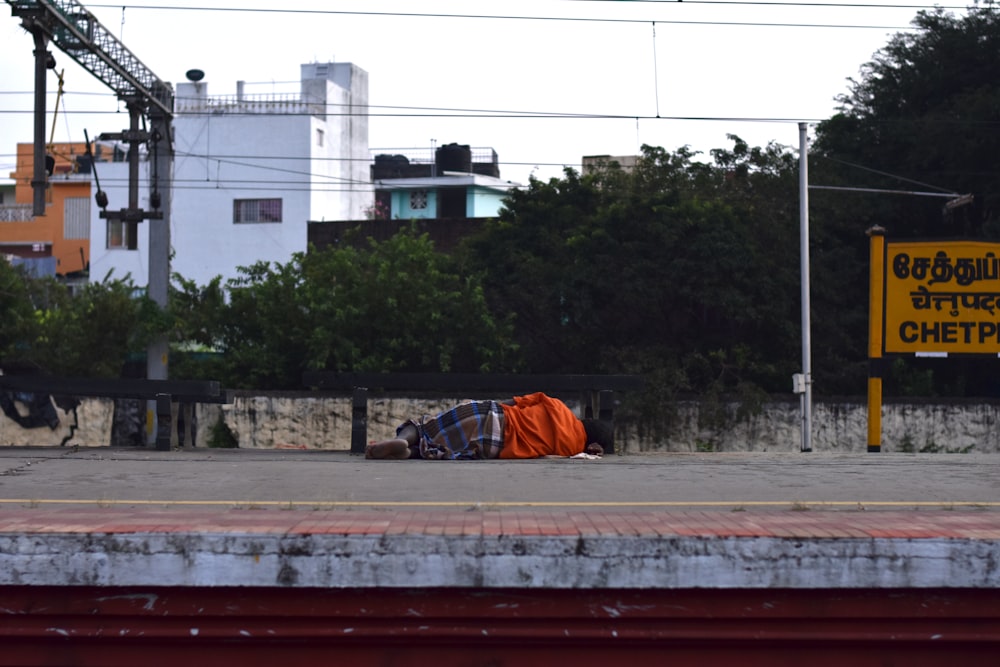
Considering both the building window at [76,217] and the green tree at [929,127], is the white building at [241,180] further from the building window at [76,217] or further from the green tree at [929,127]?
the green tree at [929,127]

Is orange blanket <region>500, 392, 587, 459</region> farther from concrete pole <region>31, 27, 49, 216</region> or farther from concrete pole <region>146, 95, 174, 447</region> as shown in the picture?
concrete pole <region>146, 95, 174, 447</region>

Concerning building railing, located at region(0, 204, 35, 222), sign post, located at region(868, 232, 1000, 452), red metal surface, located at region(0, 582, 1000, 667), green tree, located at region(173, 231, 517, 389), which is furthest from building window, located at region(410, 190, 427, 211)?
red metal surface, located at region(0, 582, 1000, 667)

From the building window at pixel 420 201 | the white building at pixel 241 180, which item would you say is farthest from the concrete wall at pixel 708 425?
the building window at pixel 420 201

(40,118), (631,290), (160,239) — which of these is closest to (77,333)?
(160,239)

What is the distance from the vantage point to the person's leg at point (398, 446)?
10.8m

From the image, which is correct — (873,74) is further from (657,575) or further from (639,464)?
(657,575)

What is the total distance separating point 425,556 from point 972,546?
86.4 inches

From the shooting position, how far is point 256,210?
45375 mm

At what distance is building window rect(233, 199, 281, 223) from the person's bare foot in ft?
116

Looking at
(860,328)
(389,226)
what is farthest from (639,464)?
(389,226)

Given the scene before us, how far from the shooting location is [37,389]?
43.9 feet

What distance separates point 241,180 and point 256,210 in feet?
4.62

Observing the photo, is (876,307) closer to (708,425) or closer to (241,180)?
(708,425)

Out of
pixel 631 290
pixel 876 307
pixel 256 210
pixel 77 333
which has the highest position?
pixel 256 210
